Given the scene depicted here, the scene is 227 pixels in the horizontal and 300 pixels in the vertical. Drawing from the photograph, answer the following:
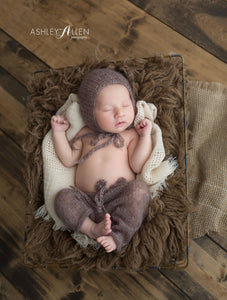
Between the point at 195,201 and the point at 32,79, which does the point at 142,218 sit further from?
the point at 32,79

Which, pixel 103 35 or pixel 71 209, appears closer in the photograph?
pixel 71 209

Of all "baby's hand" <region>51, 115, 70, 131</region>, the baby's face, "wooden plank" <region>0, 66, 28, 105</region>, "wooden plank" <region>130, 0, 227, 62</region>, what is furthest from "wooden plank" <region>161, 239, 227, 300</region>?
"wooden plank" <region>0, 66, 28, 105</region>

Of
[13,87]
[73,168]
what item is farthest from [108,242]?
[13,87]

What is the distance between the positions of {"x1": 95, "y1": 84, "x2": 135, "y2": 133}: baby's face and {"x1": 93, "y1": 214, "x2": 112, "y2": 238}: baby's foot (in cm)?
37

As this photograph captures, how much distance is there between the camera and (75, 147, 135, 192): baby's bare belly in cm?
125

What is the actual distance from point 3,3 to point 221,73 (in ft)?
4.48

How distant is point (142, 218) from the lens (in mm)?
1179

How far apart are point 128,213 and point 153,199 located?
0.41 ft

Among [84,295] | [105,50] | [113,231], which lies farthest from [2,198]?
[105,50]

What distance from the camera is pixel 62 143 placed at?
1.31m

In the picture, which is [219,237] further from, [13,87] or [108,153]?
[13,87]

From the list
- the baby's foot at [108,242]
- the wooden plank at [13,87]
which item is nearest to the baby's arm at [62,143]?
the baby's foot at [108,242]

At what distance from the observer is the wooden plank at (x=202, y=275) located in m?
1.38

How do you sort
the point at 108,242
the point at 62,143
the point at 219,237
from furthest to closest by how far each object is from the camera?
the point at 219,237 → the point at 62,143 → the point at 108,242
